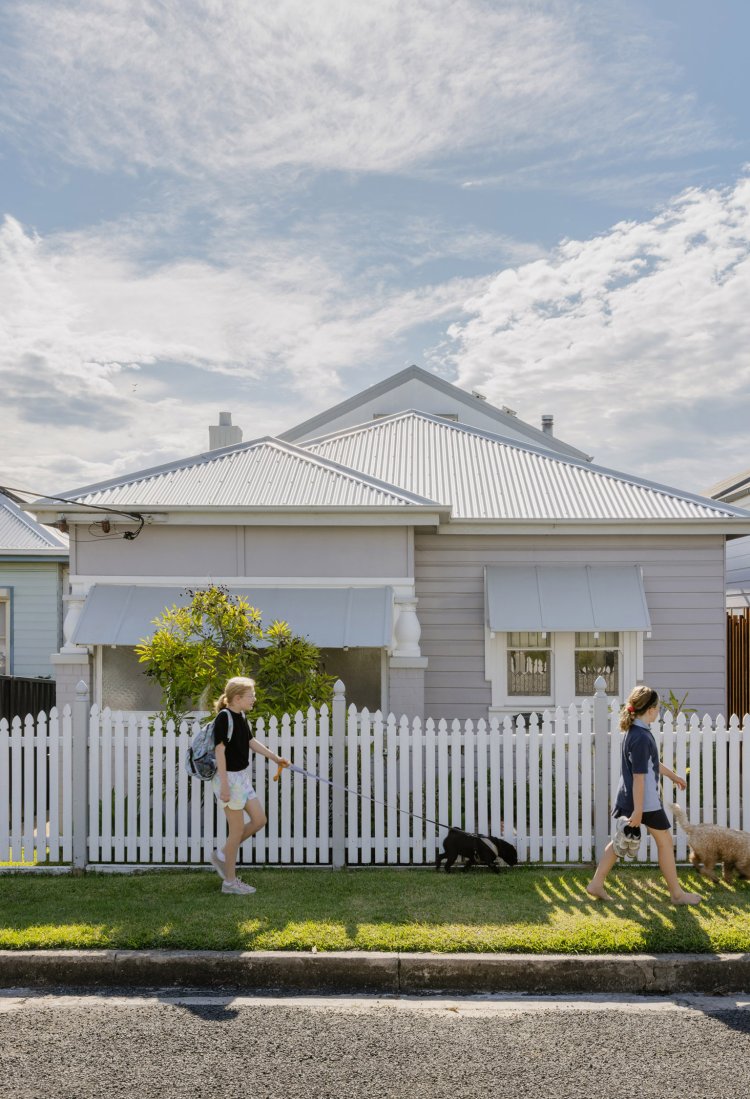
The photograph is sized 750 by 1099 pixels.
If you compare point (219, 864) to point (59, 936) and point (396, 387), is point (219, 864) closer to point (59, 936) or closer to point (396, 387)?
point (59, 936)

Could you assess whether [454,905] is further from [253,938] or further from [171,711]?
[171,711]

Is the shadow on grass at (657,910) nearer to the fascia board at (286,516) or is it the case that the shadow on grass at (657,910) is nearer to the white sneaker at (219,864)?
the white sneaker at (219,864)

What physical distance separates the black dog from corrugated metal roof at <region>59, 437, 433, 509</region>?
13.5 ft

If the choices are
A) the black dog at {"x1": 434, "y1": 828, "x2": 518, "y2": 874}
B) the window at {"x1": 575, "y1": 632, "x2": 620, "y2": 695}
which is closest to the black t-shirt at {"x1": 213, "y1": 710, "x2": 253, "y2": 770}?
the black dog at {"x1": 434, "y1": 828, "x2": 518, "y2": 874}

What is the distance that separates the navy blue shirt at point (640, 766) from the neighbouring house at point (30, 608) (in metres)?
12.6

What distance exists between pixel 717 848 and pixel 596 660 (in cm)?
470

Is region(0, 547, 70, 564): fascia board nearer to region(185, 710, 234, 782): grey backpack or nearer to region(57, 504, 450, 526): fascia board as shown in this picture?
region(57, 504, 450, 526): fascia board

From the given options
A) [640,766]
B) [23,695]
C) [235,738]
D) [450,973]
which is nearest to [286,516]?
[235,738]

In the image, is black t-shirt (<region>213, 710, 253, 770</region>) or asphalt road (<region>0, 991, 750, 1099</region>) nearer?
asphalt road (<region>0, 991, 750, 1099</region>)

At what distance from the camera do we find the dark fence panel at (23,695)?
14.1m

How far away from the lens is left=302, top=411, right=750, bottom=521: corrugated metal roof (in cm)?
1165

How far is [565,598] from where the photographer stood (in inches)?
447

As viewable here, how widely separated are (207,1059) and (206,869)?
3.45 metres

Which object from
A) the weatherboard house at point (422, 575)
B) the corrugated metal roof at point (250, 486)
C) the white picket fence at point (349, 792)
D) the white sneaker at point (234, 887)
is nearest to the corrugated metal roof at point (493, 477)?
the weatherboard house at point (422, 575)
